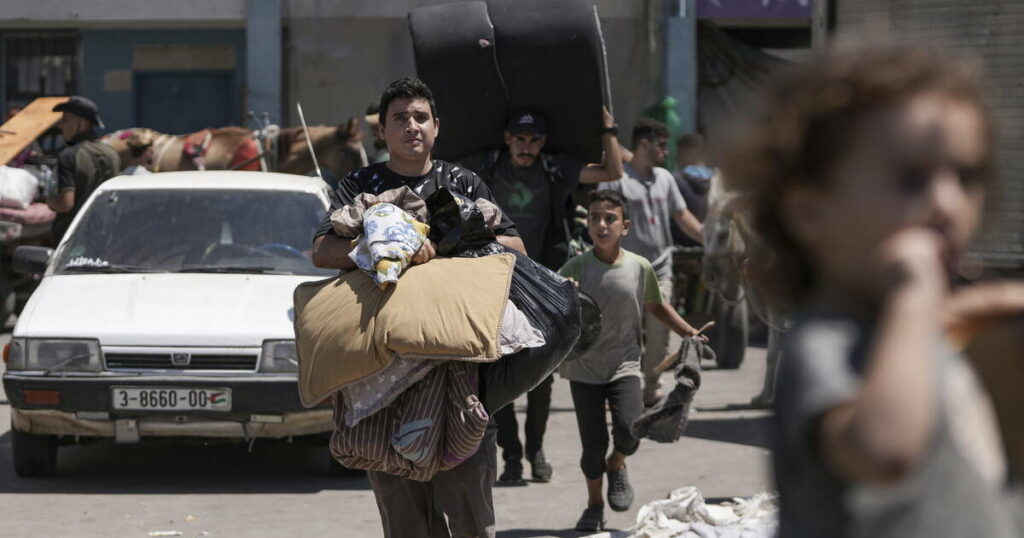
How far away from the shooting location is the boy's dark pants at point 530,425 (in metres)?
7.84

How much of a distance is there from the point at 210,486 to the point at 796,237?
642cm

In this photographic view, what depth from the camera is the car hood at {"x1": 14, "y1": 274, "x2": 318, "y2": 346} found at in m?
7.61

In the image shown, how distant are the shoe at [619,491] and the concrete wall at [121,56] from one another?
15.3 metres

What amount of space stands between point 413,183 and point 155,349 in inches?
117

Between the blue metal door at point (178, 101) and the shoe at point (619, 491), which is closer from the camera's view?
the shoe at point (619, 491)

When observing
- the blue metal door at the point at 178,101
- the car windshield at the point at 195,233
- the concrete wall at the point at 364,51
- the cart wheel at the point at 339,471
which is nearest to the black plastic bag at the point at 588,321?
the cart wheel at the point at 339,471

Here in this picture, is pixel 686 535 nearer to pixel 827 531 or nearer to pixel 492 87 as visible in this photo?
pixel 492 87

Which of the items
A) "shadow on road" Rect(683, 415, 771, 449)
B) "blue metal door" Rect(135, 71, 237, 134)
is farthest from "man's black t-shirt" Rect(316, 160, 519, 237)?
"blue metal door" Rect(135, 71, 237, 134)

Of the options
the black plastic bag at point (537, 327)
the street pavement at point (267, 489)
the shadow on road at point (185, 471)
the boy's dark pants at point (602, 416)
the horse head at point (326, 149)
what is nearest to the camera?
the black plastic bag at point (537, 327)

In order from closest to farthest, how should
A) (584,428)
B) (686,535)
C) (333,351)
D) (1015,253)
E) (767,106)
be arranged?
(767,106) < (333,351) < (686,535) < (584,428) < (1015,253)

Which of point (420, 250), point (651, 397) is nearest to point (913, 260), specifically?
point (420, 250)

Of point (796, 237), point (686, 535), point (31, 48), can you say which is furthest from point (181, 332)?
point (31, 48)

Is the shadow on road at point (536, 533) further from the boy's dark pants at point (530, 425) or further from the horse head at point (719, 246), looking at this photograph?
the horse head at point (719, 246)

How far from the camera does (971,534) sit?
1.72 metres
